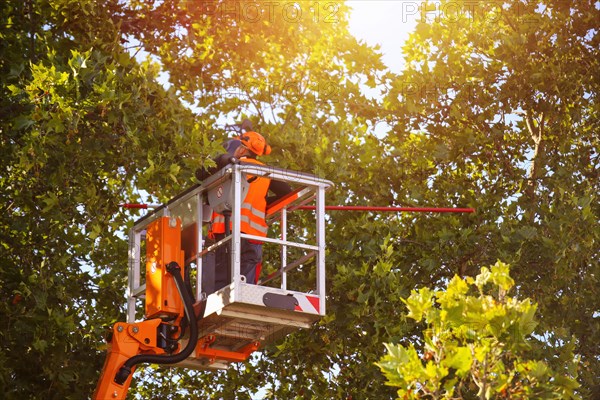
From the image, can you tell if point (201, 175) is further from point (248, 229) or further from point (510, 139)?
point (510, 139)

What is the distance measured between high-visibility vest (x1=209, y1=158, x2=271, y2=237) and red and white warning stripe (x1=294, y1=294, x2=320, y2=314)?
96 cm

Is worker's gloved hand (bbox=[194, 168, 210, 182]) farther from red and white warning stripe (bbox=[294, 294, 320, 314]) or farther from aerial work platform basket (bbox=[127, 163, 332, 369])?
red and white warning stripe (bbox=[294, 294, 320, 314])

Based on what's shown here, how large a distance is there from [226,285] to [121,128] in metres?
4.96

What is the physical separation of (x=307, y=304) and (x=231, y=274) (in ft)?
3.11

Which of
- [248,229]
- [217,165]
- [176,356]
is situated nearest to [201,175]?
[217,165]

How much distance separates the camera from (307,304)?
42.5 feet

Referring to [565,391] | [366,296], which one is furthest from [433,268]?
[565,391]

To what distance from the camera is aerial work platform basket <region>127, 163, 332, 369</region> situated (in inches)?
500

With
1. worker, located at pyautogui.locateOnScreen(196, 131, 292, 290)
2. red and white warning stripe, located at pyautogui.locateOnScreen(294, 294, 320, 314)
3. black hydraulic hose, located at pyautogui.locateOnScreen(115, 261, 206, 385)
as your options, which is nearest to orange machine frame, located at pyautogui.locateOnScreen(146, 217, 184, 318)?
black hydraulic hose, located at pyautogui.locateOnScreen(115, 261, 206, 385)

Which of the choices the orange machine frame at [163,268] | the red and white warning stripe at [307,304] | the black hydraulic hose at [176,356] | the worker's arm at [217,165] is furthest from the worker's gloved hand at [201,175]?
the red and white warning stripe at [307,304]

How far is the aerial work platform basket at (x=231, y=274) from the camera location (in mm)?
12703

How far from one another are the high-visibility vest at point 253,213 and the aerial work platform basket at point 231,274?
0.16m

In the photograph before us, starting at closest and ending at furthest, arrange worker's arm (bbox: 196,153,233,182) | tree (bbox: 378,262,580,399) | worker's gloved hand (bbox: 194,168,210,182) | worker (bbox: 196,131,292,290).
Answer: tree (bbox: 378,262,580,399) < worker (bbox: 196,131,292,290) < worker's arm (bbox: 196,153,233,182) < worker's gloved hand (bbox: 194,168,210,182)

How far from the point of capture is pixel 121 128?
1719 centimetres
